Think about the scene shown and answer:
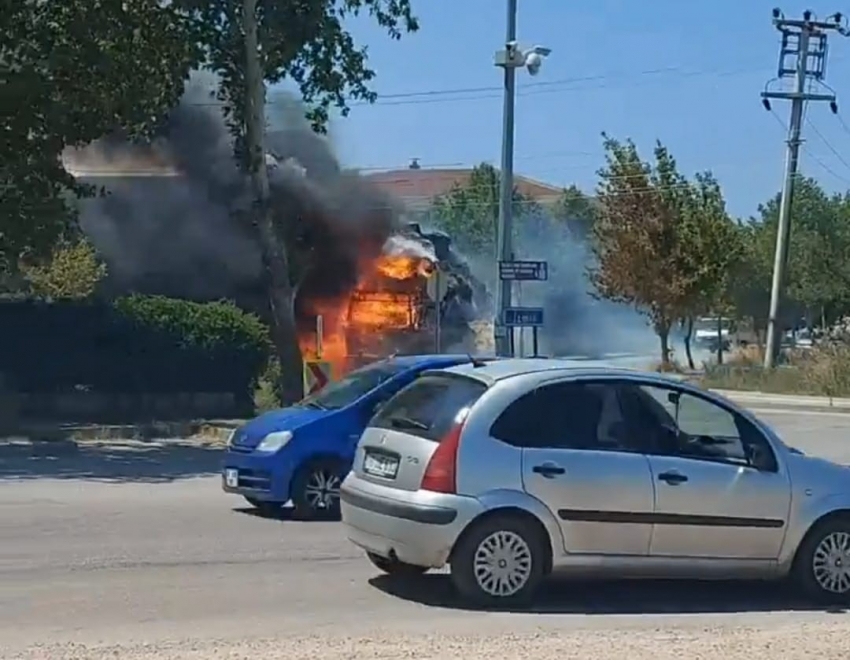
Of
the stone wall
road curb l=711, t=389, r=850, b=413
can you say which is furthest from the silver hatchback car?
road curb l=711, t=389, r=850, b=413

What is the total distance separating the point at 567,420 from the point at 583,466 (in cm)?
33

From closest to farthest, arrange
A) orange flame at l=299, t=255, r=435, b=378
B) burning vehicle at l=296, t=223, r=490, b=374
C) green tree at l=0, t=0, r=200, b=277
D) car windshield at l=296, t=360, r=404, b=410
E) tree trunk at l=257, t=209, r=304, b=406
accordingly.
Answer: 1. car windshield at l=296, t=360, r=404, b=410
2. green tree at l=0, t=0, r=200, b=277
3. tree trunk at l=257, t=209, r=304, b=406
4. burning vehicle at l=296, t=223, r=490, b=374
5. orange flame at l=299, t=255, r=435, b=378

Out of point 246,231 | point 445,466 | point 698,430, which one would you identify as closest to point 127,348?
point 246,231

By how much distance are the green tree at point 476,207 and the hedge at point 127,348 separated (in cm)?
5910

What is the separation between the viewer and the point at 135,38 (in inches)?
1014

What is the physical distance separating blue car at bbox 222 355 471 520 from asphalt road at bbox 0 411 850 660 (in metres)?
0.30

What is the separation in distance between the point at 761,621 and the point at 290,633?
3.01 meters

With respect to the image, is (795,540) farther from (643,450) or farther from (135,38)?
(135,38)

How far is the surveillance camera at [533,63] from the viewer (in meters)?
26.9

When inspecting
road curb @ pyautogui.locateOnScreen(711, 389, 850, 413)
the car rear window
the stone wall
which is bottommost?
road curb @ pyautogui.locateOnScreen(711, 389, 850, 413)

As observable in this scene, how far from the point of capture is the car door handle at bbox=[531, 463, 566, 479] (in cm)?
1020

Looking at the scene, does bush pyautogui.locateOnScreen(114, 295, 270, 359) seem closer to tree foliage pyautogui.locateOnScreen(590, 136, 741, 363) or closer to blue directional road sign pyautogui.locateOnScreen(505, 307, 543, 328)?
blue directional road sign pyautogui.locateOnScreen(505, 307, 543, 328)

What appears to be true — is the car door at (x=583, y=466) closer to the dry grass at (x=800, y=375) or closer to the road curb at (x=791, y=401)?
the road curb at (x=791, y=401)

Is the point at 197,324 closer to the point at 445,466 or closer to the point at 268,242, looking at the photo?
the point at 268,242
